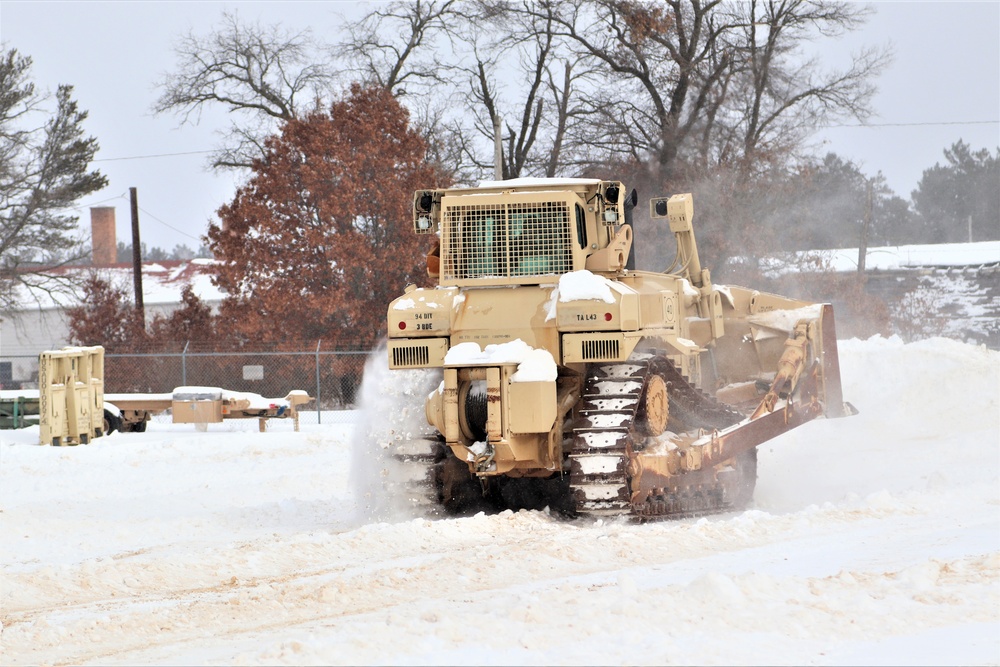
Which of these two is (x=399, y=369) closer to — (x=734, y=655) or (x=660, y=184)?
(x=734, y=655)

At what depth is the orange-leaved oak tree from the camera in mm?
29250

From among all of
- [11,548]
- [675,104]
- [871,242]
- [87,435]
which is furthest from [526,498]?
[871,242]

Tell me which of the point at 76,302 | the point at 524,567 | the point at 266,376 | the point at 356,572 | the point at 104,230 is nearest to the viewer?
the point at 524,567

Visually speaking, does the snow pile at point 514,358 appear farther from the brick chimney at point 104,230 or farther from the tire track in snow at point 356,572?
the brick chimney at point 104,230

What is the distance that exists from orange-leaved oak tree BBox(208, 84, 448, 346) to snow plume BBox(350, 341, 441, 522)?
16.6m

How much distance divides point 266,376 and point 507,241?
17772mm

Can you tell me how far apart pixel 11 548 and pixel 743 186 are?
24319 millimetres

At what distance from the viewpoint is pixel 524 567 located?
8508mm

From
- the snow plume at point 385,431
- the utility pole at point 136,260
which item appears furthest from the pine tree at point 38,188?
the snow plume at point 385,431

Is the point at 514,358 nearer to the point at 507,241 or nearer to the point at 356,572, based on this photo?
the point at 507,241

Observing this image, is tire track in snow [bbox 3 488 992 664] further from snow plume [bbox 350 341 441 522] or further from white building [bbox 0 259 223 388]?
white building [bbox 0 259 223 388]

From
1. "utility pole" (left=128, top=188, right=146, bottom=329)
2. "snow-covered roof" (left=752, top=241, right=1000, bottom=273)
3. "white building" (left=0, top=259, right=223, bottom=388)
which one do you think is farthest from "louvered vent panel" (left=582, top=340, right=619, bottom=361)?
"white building" (left=0, top=259, right=223, bottom=388)

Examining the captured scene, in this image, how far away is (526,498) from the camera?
12148mm

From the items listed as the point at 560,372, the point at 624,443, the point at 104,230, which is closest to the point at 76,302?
the point at 104,230
